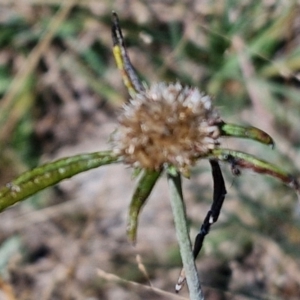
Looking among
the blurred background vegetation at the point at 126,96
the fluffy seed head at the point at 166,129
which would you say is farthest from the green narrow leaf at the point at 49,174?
the blurred background vegetation at the point at 126,96

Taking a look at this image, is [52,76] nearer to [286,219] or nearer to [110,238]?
[110,238]

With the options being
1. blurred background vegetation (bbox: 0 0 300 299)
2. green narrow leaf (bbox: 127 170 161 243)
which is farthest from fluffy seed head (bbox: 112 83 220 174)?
blurred background vegetation (bbox: 0 0 300 299)

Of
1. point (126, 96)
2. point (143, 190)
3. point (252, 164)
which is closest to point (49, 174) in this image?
point (143, 190)

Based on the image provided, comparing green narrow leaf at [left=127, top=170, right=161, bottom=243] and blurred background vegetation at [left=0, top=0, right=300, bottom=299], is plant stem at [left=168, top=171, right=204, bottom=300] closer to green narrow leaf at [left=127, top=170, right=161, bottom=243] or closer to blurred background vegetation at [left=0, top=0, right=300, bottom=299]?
green narrow leaf at [left=127, top=170, right=161, bottom=243]

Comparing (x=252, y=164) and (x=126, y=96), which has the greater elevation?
(x=126, y=96)

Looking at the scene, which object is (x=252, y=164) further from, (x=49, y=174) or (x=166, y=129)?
(x=49, y=174)

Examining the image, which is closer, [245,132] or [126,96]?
[245,132]

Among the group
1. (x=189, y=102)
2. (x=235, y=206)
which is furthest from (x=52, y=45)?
(x=189, y=102)
